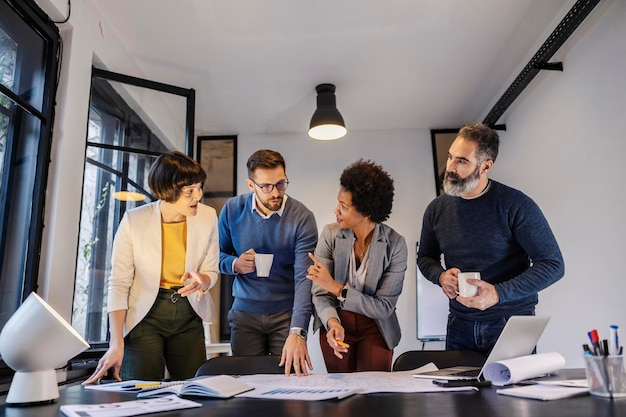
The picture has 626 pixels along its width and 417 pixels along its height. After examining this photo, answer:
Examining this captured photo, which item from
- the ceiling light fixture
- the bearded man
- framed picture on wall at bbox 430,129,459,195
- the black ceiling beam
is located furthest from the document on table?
framed picture on wall at bbox 430,129,459,195

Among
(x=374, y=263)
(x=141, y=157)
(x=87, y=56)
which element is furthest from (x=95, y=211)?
(x=374, y=263)

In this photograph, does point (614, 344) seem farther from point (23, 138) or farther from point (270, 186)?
point (23, 138)

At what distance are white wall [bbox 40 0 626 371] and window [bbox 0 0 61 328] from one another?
3.5 inches

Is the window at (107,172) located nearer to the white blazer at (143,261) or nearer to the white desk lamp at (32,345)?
the white blazer at (143,261)

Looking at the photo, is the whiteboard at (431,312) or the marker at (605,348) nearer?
the marker at (605,348)

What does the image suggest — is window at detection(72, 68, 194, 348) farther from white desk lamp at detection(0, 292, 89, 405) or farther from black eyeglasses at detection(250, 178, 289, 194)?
white desk lamp at detection(0, 292, 89, 405)

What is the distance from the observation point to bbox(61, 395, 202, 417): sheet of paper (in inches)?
34.0

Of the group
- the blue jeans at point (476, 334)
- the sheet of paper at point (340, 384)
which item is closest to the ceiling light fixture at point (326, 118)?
the blue jeans at point (476, 334)

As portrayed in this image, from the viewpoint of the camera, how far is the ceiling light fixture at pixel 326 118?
3.72m

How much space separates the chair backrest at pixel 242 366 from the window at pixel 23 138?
114 cm

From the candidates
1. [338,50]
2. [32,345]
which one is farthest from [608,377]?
[338,50]

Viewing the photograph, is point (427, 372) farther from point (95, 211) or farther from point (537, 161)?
point (537, 161)

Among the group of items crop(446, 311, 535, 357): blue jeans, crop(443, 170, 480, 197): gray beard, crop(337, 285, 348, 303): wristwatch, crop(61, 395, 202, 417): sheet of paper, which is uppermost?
crop(443, 170, 480, 197): gray beard

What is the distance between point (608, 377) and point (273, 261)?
4.72ft
